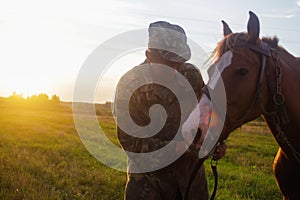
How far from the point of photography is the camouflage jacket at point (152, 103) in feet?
14.5

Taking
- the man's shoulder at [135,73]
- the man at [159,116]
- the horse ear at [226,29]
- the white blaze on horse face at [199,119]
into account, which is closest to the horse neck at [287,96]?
the horse ear at [226,29]

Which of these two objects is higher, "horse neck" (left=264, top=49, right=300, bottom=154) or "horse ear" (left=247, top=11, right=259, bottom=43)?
"horse ear" (left=247, top=11, right=259, bottom=43)

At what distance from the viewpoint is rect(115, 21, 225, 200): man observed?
435 centimetres

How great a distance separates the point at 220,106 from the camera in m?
3.40

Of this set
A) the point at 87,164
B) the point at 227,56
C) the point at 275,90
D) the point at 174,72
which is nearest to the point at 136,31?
the point at 174,72

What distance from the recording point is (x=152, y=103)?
14.7 feet

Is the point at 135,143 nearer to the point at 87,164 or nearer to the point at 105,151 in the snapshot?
the point at 87,164

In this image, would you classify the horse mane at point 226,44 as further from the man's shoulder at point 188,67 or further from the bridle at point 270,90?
the man's shoulder at point 188,67

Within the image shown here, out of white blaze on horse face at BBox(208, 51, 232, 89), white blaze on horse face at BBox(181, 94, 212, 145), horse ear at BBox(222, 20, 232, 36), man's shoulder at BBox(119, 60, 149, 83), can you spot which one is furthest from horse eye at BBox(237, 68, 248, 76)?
man's shoulder at BBox(119, 60, 149, 83)

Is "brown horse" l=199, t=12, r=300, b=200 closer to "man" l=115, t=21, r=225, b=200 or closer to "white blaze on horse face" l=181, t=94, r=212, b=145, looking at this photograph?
"white blaze on horse face" l=181, t=94, r=212, b=145

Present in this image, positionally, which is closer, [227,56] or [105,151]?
[227,56]

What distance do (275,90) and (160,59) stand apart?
4.40 ft

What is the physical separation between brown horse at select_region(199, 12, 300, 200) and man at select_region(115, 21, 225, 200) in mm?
688

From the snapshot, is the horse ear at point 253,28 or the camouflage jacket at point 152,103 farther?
the camouflage jacket at point 152,103
